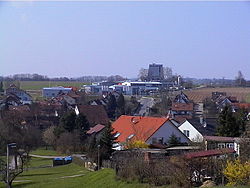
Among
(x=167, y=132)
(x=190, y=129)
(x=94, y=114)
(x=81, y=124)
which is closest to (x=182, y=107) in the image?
(x=94, y=114)

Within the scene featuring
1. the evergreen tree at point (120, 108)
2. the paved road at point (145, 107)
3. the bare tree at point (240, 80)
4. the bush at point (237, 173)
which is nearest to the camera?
the bush at point (237, 173)

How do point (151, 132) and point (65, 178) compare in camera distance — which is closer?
point (65, 178)

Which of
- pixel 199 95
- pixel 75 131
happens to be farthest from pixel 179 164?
pixel 199 95

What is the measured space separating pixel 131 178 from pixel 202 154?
2.49 meters

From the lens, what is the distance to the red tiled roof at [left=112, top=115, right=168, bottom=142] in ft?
86.4

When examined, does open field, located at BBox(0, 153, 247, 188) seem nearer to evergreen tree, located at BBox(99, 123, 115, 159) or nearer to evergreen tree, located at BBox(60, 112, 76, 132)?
evergreen tree, located at BBox(99, 123, 115, 159)

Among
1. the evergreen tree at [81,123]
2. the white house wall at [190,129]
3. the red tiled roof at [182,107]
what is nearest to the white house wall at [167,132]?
the white house wall at [190,129]

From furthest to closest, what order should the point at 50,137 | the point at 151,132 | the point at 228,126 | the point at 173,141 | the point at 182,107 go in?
1. the point at 182,107
2. the point at 50,137
3. the point at 151,132
4. the point at 228,126
5. the point at 173,141

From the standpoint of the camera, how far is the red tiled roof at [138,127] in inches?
1036

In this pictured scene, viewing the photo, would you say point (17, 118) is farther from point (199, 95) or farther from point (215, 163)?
point (199, 95)

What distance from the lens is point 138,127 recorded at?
28.1m

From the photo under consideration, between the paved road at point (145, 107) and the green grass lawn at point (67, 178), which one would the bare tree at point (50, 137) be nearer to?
the green grass lawn at point (67, 178)

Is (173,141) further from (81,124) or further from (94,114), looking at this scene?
(94,114)

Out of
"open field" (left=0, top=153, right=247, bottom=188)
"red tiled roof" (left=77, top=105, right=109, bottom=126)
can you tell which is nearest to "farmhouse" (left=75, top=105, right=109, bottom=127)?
"red tiled roof" (left=77, top=105, right=109, bottom=126)
